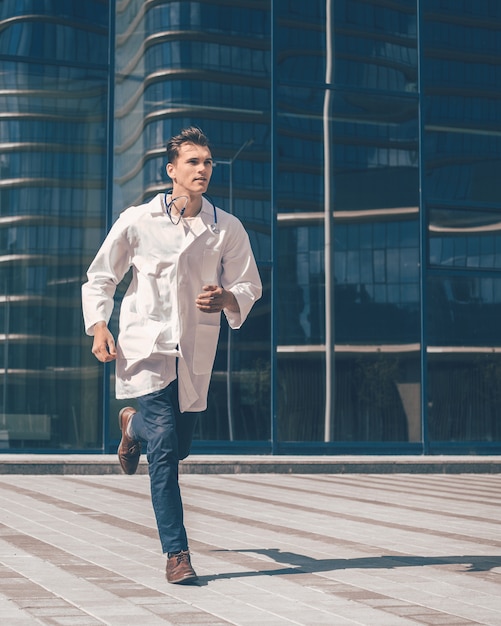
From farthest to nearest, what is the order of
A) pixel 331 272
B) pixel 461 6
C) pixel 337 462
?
pixel 461 6 → pixel 331 272 → pixel 337 462

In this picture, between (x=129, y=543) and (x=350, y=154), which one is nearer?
(x=129, y=543)

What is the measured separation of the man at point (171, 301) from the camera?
574 cm

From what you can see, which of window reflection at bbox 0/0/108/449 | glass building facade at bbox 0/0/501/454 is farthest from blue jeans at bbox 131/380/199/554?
glass building facade at bbox 0/0/501/454

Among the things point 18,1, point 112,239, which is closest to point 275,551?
point 112,239

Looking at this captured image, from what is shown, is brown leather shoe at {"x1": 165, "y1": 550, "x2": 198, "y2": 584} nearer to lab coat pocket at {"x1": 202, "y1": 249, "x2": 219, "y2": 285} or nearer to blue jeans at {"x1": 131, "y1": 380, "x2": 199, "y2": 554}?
blue jeans at {"x1": 131, "y1": 380, "x2": 199, "y2": 554}

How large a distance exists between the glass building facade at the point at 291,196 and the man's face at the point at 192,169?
923 cm

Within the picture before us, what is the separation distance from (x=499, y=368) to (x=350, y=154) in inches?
140

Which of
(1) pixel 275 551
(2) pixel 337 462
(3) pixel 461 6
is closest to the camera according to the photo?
(1) pixel 275 551

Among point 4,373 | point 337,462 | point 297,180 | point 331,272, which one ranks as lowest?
point 337,462

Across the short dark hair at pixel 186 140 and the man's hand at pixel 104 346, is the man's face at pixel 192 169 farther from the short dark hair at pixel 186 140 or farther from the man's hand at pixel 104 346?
the man's hand at pixel 104 346

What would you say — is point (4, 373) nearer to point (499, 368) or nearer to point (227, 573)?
point (499, 368)

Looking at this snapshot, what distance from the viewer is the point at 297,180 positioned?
16.0m

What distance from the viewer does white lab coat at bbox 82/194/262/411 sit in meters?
5.81

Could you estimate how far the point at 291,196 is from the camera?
1591 cm
